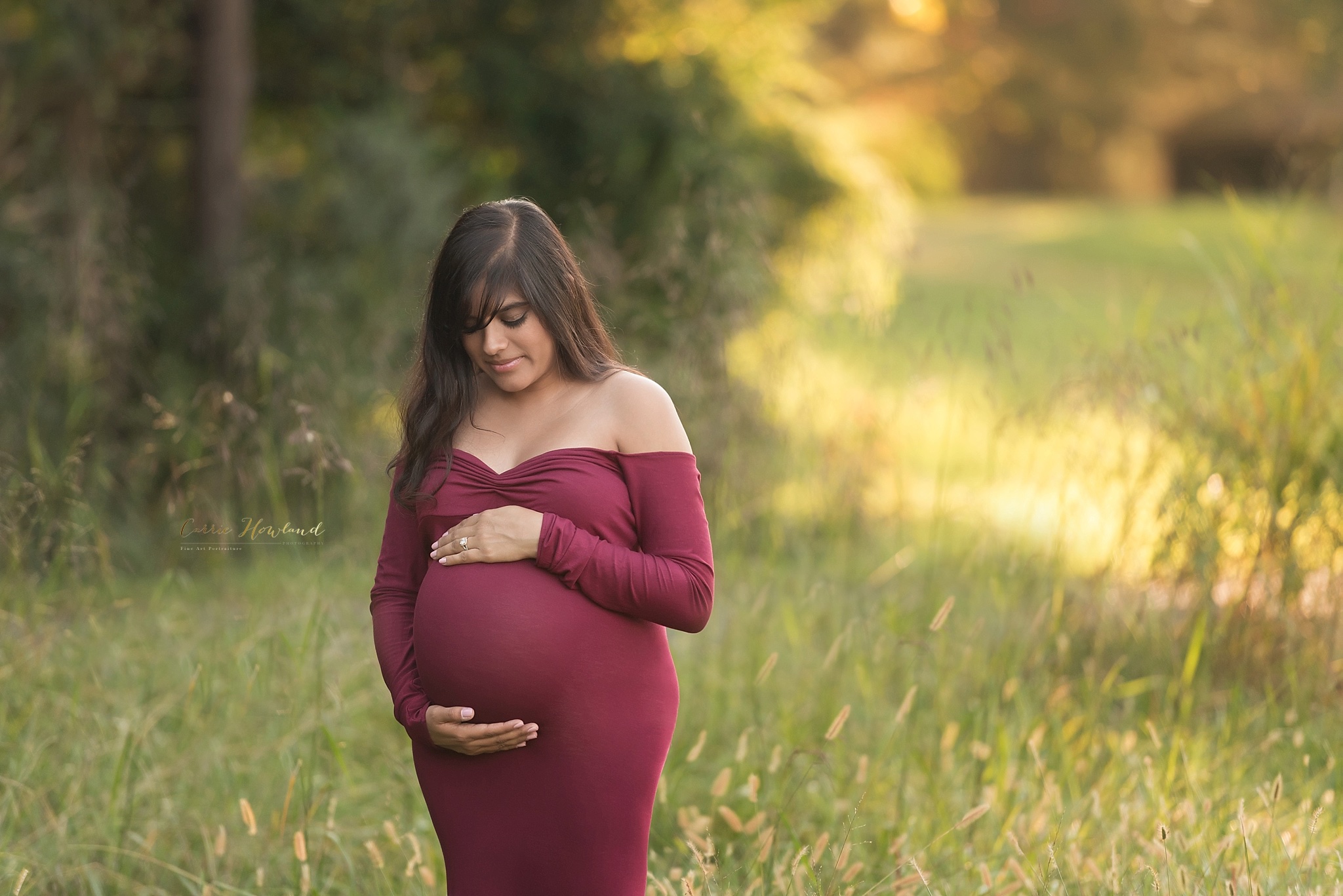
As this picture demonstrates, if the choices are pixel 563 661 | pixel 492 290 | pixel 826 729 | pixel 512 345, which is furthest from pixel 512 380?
pixel 826 729

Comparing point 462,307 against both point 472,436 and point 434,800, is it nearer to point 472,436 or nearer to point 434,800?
point 472,436

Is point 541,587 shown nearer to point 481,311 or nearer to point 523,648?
point 523,648

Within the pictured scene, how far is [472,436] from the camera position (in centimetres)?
229

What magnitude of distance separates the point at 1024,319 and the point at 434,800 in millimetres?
15649

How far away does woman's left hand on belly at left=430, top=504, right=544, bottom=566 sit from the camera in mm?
2109

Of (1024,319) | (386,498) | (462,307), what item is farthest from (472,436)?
(1024,319)

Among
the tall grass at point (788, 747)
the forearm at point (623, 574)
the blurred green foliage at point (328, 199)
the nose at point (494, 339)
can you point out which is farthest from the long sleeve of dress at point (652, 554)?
the blurred green foliage at point (328, 199)

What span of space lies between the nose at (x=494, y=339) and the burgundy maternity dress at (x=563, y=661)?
214mm

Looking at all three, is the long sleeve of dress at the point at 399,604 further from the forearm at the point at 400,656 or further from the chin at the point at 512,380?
the chin at the point at 512,380

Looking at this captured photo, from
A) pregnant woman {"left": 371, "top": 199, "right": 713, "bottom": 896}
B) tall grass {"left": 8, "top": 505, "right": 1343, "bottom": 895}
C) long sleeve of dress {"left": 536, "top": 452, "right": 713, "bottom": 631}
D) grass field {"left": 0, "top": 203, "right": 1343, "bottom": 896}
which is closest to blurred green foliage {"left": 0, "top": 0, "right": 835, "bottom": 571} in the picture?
grass field {"left": 0, "top": 203, "right": 1343, "bottom": 896}

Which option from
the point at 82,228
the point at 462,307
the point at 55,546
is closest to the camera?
the point at 462,307

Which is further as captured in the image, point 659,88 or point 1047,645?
point 659,88

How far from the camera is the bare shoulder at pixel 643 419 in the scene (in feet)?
7.18

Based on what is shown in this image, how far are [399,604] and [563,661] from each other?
0.42 meters
